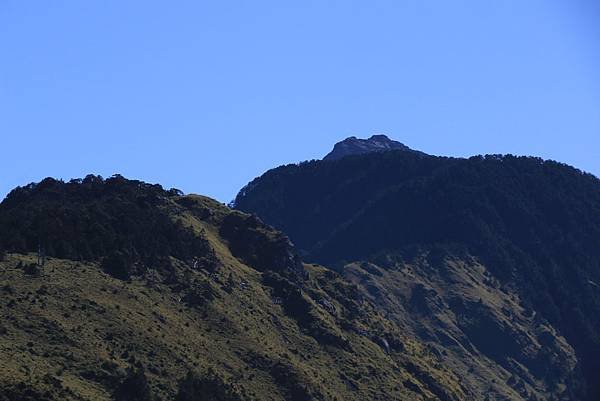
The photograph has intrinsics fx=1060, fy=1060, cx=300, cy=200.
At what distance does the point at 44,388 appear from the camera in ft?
549

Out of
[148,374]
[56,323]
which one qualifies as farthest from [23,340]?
[148,374]

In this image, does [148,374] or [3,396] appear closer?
[3,396]

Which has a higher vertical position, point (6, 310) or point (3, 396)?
point (6, 310)

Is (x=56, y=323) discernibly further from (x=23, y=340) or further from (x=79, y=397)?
(x=79, y=397)

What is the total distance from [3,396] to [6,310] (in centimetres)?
3921

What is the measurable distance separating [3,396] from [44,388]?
31.0 ft

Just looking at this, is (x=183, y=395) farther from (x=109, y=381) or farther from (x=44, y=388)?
(x=44, y=388)

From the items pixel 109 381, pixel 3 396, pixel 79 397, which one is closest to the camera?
pixel 3 396

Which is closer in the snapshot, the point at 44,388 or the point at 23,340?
the point at 44,388

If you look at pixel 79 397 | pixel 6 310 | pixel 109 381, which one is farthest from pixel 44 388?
pixel 6 310

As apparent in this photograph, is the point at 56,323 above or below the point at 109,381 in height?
above

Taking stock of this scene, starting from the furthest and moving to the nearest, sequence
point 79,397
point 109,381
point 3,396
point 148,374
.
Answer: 1. point 148,374
2. point 109,381
3. point 79,397
4. point 3,396

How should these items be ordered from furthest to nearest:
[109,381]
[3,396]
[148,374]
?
[148,374], [109,381], [3,396]

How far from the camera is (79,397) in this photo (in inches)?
6791
